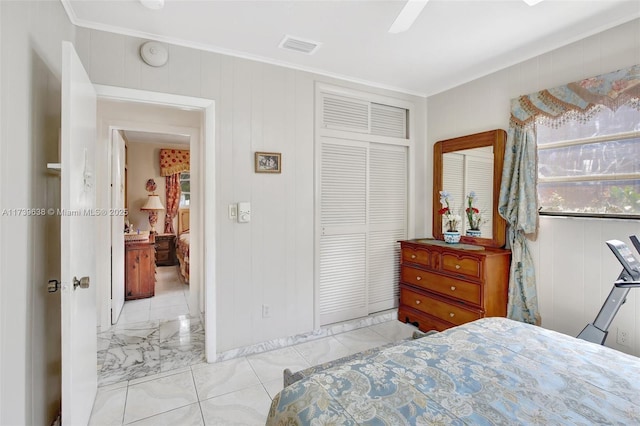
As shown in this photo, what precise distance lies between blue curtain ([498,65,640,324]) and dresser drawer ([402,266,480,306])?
1.16 feet

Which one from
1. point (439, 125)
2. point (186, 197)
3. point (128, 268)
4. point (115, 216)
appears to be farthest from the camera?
point (186, 197)

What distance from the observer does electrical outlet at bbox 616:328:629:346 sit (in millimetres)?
2174

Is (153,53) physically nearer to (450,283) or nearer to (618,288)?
(450,283)

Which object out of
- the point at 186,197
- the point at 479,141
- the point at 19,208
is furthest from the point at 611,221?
the point at 186,197

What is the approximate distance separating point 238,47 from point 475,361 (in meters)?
2.69

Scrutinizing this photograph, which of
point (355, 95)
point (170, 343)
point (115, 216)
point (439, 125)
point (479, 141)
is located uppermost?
point (355, 95)

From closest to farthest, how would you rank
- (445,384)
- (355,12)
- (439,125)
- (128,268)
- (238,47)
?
(445,384), (355,12), (238,47), (439,125), (128,268)

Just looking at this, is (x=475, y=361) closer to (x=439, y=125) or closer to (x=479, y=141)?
(x=479, y=141)

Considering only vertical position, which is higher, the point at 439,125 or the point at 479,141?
the point at 439,125

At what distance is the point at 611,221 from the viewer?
2.22 meters

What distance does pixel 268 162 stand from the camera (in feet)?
9.21

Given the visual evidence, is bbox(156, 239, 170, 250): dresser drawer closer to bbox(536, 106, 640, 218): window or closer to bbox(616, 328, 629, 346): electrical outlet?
bbox(536, 106, 640, 218): window

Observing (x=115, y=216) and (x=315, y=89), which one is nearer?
(x=315, y=89)

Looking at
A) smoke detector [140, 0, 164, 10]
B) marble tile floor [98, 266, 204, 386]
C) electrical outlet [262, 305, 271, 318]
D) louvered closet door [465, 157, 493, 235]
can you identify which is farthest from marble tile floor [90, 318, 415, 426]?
smoke detector [140, 0, 164, 10]
